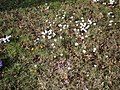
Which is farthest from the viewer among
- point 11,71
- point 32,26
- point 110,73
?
point 32,26

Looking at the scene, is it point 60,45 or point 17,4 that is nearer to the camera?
point 60,45

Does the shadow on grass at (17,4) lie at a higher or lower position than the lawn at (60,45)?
higher

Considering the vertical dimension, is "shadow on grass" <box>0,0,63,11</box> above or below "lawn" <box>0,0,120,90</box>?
above

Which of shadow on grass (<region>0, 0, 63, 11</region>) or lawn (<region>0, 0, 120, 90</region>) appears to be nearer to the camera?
lawn (<region>0, 0, 120, 90</region>)

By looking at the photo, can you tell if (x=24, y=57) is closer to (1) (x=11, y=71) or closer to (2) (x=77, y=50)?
(1) (x=11, y=71)

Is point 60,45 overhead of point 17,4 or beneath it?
beneath

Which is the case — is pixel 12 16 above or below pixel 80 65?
above

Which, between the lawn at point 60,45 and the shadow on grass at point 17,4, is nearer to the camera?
the lawn at point 60,45

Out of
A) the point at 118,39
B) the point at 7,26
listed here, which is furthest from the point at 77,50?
the point at 7,26
